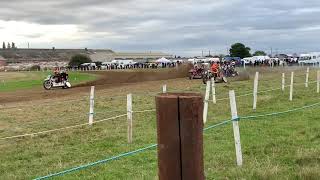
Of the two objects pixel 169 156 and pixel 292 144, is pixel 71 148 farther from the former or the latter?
pixel 169 156

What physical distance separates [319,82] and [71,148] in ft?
60.6

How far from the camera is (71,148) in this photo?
12508 mm

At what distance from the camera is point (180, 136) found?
13.6 ft

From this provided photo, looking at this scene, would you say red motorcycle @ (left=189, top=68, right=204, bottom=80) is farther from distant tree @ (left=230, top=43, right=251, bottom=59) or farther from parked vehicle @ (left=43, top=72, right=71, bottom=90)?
distant tree @ (left=230, top=43, right=251, bottom=59)

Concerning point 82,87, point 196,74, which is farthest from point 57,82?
point 196,74

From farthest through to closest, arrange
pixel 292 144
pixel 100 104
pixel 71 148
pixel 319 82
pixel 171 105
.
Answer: pixel 319 82 → pixel 100 104 → pixel 71 148 → pixel 292 144 → pixel 171 105

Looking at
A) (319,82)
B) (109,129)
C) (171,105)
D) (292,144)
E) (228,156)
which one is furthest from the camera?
(319,82)

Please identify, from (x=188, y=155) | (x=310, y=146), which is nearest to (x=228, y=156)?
(x=310, y=146)

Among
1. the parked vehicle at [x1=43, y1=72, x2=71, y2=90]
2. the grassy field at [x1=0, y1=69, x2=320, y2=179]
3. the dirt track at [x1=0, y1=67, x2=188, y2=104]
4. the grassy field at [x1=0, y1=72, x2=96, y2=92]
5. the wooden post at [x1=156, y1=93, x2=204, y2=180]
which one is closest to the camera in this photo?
the wooden post at [x1=156, y1=93, x2=204, y2=180]

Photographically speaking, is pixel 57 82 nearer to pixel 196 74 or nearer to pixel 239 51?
pixel 196 74

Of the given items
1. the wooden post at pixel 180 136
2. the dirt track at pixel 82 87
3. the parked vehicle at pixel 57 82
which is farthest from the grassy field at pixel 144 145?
the parked vehicle at pixel 57 82

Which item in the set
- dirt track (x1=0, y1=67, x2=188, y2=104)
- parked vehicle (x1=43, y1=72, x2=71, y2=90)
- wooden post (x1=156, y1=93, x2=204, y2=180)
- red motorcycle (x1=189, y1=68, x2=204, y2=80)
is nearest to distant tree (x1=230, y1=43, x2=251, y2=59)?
dirt track (x1=0, y1=67, x2=188, y2=104)

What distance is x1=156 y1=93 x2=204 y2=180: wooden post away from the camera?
4.09 m

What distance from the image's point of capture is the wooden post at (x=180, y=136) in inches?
161
